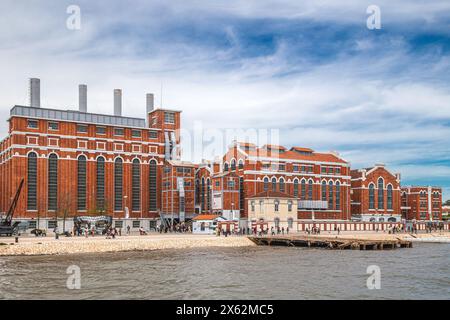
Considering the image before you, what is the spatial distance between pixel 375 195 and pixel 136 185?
178ft

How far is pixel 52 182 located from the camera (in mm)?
101688

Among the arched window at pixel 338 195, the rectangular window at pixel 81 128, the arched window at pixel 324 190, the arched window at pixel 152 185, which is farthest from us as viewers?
the arched window at pixel 338 195

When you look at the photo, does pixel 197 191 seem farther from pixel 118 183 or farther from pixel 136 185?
pixel 118 183

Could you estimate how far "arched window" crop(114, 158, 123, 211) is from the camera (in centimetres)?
10900

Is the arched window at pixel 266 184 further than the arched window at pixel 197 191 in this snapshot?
No

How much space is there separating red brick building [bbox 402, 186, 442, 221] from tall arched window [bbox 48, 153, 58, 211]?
93219 mm

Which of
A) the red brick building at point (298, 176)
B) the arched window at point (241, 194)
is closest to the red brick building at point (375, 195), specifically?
the red brick building at point (298, 176)

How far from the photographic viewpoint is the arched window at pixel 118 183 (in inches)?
4291

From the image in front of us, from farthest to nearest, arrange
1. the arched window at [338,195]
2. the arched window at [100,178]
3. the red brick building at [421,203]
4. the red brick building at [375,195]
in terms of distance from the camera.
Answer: the red brick building at [421,203]
the red brick building at [375,195]
the arched window at [338,195]
the arched window at [100,178]

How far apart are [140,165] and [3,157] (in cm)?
2721

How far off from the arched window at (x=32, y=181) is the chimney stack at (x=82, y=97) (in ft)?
57.9

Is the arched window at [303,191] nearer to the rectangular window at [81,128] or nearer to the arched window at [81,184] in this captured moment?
the arched window at [81,184]

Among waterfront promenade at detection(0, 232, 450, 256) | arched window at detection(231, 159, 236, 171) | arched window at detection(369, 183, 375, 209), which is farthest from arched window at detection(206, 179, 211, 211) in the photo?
arched window at detection(369, 183, 375, 209)
